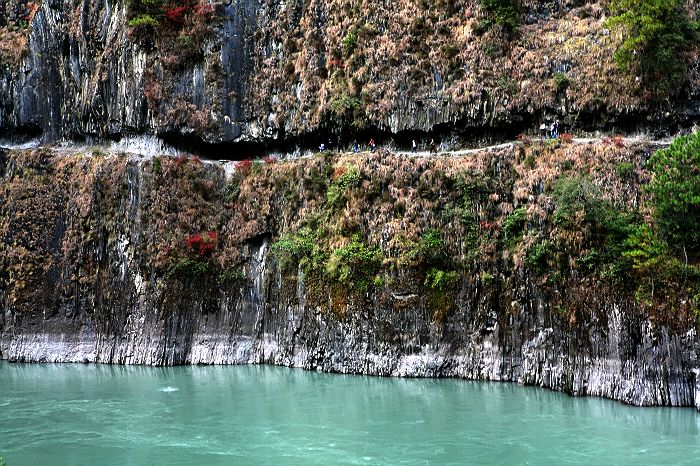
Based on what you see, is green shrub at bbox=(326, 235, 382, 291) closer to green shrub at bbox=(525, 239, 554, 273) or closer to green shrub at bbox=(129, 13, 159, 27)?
green shrub at bbox=(525, 239, 554, 273)

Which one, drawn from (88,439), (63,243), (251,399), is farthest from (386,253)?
(63,243)

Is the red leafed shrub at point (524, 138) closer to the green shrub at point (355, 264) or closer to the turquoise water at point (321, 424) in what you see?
the green shrub at point (355, 264)

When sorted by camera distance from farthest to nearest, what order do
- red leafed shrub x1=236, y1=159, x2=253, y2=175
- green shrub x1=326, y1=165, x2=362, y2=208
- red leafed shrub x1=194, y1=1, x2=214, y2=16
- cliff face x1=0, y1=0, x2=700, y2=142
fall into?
red leafed shrub x1=194, y1=1, x2=214, y2=16 → red leafed shrub x1=236, y1=159, x2=253, y2=175 → cliff face x1=0, y1=0, x2=700, y2=142 → green shrub x1=326, y1=165, x2=362, y2=208

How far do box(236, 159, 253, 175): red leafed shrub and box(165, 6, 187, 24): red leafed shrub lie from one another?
10937 mm

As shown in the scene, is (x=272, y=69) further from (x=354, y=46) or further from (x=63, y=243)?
(x=63, y=243)

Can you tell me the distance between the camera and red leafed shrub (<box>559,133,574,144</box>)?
34469 mm

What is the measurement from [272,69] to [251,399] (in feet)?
76.9

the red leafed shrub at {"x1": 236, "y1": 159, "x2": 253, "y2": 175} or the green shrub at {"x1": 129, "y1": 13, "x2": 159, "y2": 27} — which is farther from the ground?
the green shrub at {"x1": 129, "y1": 13, "x2": 159, "y2": 27}

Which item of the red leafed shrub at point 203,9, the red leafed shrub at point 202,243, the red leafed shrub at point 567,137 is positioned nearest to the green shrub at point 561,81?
the red leafed shrub at point 567,137

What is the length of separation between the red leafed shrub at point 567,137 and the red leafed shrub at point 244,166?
59.7ft

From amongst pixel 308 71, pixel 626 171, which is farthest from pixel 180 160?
pixel 626 171

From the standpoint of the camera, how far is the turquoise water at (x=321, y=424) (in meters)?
23.0

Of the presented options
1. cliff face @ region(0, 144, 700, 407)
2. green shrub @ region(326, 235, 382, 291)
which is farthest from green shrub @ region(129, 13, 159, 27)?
green shrub @ region(326, 235, 382, 291)

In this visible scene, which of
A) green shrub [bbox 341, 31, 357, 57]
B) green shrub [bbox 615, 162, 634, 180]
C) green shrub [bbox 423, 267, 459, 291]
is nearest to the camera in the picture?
green shrub [bbox 615, 162, 634, 180]
